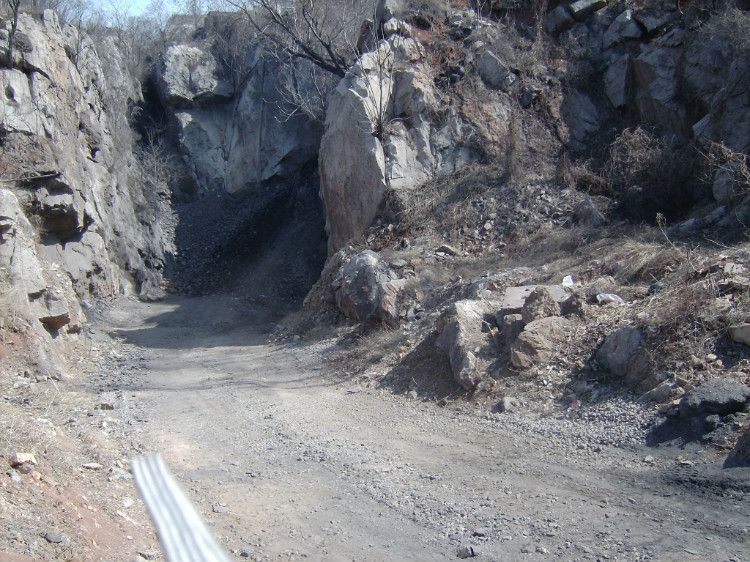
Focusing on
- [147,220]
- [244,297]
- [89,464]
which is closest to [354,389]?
[89,464]

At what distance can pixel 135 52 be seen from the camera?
30141 mm

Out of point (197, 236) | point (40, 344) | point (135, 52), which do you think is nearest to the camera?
point (40, 344)

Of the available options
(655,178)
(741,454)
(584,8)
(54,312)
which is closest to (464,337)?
(741,454)

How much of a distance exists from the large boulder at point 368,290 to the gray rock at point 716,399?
5.62 m

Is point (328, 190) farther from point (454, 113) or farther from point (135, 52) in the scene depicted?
point (135, 52)

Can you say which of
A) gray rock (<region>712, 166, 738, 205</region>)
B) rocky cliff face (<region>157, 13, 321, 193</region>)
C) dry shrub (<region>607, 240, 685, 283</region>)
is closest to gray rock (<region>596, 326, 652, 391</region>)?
dry shrub (<region>607, 240, 685, 283</region>)

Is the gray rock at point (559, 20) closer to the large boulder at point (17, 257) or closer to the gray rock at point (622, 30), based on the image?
the gray rock at point (622, 30)

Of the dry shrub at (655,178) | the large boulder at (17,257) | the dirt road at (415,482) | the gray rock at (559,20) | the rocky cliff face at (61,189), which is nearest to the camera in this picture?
the dirt road at (415,482)

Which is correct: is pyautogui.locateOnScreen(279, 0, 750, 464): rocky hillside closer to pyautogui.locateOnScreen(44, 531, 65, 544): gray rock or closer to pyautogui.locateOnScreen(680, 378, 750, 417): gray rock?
pyautogui.locateOnScreen(680, 378, 750, 417): gray rock

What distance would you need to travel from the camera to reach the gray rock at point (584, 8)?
16.9 m

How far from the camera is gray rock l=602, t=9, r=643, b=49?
15805 millimetres

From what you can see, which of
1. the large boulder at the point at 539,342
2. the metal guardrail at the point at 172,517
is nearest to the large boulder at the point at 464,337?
the large boulder at the point at 539,342

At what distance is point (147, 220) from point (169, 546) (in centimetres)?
2035

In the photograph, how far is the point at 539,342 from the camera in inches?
316
